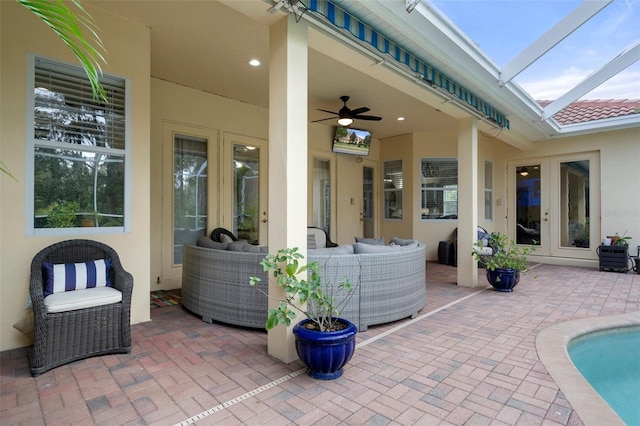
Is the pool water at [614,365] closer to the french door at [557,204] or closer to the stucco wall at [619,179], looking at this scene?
the stucco wall at [619,179]

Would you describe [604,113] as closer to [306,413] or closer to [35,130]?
[306,413]

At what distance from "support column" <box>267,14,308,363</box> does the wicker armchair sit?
127cm

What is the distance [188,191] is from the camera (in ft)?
17.5

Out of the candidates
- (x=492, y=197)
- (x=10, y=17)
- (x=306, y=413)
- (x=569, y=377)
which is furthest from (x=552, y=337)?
(x=492, y=197)

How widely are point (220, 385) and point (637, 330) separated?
13.9ft

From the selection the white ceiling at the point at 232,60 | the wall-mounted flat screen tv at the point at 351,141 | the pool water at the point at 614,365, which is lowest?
the pool water at the point at 614,365

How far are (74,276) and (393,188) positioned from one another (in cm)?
721

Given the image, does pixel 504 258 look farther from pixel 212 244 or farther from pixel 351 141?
pixel 212 244

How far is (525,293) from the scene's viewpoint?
4.80m

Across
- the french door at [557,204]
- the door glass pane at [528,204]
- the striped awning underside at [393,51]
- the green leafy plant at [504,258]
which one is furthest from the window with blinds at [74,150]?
the door glass pane at [528,204]

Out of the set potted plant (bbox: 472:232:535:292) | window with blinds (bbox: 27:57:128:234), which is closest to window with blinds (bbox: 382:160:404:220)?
potted plant (bbox: 472:232:535:292)

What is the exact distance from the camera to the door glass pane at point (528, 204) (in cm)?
788

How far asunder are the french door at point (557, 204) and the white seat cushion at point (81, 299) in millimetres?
7878

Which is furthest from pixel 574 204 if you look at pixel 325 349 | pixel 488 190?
pixel 325 349
